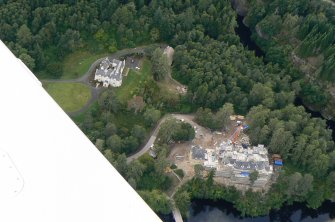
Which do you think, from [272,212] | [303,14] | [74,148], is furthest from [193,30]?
[74,148]

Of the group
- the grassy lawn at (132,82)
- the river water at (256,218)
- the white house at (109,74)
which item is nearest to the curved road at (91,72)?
the white house at (109,74)

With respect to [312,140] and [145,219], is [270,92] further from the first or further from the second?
[145,219]

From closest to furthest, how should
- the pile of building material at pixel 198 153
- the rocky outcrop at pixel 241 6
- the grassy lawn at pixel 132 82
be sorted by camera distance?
the pile of building material at pixel 198 153 < the grassy lawn at pixel 132 82 < the rocky outcrop at pixel 241 6

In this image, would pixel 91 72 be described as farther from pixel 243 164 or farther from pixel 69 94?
pixel 243 164

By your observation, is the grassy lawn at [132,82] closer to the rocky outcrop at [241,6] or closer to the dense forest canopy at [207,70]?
the dense forest canopy at [207,70]

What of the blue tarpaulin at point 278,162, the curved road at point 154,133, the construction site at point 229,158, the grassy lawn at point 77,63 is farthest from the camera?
the grassy lawn at point 77,63
